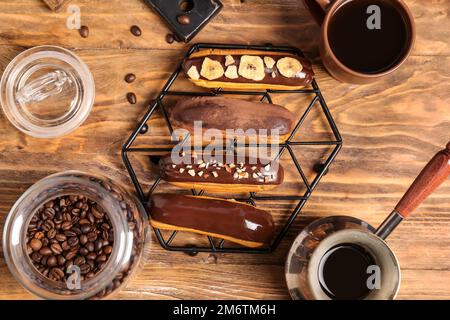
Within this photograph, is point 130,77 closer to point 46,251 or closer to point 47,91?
point 47,91

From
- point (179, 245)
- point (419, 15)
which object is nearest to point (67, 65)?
point (179, 245)

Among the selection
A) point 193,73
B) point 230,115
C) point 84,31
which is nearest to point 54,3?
point 84,31

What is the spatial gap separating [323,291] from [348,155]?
0.92 feet

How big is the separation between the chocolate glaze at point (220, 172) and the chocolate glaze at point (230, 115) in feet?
0.22

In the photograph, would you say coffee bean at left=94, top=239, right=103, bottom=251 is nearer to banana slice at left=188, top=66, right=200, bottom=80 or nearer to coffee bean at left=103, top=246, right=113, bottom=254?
coffee bean at left=103, top=246, right=113, bottom=254

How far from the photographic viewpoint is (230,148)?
1149 mm

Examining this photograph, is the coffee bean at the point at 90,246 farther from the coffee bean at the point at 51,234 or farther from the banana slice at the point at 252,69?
the banana slice at the point at 252,69

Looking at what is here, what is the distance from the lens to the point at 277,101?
118cm

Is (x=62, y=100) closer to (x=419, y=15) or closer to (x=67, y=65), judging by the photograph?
(x=67, y=65)

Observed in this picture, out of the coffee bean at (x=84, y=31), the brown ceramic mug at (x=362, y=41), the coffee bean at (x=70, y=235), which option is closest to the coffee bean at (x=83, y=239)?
the coffee bean at (x=70, y=235)

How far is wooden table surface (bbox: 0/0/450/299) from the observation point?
45.8 inches

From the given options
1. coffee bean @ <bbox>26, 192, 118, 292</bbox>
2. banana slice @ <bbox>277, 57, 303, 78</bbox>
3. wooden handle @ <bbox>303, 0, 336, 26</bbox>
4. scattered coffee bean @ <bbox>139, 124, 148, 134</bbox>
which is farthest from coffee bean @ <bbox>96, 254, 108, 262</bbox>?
wooden handle @ <bbox>303, 0, 336, 26</bbox>

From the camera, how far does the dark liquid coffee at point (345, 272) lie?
1.09 metres

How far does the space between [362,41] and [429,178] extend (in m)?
0.28
